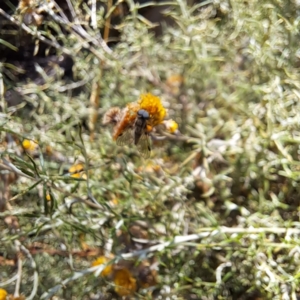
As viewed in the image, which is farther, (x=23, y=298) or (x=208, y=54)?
(x=208, y=54)

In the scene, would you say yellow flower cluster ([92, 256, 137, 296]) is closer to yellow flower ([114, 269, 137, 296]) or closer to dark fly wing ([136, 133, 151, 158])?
yellow flower ([114, 269, 137, 296])

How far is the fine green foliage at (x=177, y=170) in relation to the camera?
1214 mm

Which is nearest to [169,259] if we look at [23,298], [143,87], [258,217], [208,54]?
[258,217]

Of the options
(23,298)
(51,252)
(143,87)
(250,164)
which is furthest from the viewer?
(143,87)

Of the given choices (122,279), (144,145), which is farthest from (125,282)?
(144,145)

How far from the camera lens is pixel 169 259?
1308 millimetres

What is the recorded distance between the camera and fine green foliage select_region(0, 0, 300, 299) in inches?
47.8

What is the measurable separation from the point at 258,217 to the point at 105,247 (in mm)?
414

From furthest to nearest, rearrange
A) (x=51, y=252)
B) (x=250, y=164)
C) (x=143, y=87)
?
(x=143, y=87)
(x=250, y=164)
(x=51, y=252)

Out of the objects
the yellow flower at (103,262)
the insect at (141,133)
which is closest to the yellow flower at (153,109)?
the insect at (141,133)

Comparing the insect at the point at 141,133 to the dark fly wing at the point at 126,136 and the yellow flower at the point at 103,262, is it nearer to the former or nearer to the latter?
the dark fly wing at the point at 126,136

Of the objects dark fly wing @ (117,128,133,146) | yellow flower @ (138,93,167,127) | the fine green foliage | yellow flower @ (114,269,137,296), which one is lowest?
yellow flower @ (114,269,137,296)

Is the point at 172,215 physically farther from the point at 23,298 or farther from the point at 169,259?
the point at 23,298

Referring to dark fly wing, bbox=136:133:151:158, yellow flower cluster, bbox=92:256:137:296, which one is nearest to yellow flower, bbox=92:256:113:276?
yellow flower cluster, bbox=92:256:137:296
